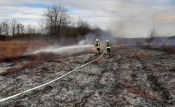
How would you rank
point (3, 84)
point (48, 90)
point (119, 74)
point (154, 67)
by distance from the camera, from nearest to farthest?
point (48, 90), point (3, 84), point (119, 74), point (154, 67)

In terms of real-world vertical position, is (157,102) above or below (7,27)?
below

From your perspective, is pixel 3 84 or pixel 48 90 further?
pixel 3 84

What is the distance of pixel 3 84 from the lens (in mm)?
9289

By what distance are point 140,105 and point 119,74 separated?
431 centimetres

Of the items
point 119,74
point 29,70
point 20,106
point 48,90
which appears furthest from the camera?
point 29,70

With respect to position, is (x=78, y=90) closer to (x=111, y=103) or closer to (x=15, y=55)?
(x=111, y=103)

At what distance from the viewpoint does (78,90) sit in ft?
27.5

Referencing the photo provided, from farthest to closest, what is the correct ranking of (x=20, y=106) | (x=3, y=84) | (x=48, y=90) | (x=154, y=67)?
(x=154, y=67) → (x=3, y=84) → (x=48, y=90) → (x=20, y=106)

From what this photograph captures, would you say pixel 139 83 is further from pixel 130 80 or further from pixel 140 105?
pixel 140 105

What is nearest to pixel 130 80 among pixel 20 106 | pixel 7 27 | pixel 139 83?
pixel 139 83

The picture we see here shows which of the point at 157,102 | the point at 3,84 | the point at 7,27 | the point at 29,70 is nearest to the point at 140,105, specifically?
the point at 157,102

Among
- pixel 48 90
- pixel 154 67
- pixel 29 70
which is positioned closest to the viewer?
pixel 48 90

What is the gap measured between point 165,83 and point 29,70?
7954mm

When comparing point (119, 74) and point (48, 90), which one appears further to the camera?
point (119, 74)
